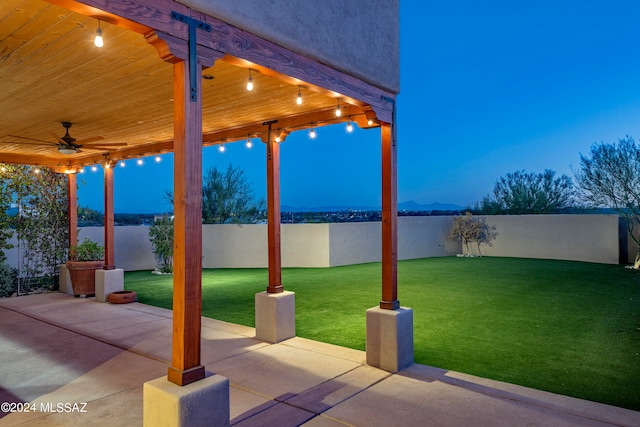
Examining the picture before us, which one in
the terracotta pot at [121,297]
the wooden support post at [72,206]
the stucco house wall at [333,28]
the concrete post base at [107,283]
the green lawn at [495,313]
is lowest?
the green lawn at [495,313]

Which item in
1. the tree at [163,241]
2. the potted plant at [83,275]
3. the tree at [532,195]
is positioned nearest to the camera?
the potted plant at [83,275]

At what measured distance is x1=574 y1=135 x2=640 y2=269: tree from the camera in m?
11.2

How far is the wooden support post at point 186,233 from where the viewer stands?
97.2 inches

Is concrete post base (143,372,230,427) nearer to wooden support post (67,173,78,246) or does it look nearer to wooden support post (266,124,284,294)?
wooden support post (266,124,284,294)

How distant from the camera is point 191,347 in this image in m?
2.50

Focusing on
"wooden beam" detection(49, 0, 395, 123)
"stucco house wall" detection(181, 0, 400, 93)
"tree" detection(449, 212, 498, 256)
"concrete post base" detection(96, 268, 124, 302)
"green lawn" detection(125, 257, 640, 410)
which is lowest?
"green lawn" detection(125, 257, 640, 410)

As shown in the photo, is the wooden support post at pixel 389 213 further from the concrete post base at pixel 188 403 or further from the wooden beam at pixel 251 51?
the concrete post base at pixel 188 403

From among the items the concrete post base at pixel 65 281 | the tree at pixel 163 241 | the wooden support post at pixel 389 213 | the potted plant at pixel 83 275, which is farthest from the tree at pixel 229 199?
the wooden support post at pixel 389 213

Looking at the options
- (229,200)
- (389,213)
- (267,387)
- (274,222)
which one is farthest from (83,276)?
(229,200)

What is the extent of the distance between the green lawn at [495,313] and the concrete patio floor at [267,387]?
1.31 ft

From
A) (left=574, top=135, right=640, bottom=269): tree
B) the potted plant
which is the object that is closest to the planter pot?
the potted plant

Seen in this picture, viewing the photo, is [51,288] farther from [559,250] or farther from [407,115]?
[407,115]

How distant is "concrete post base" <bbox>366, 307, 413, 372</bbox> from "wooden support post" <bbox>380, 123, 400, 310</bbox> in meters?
Answer: 0.16

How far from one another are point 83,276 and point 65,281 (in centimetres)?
79
